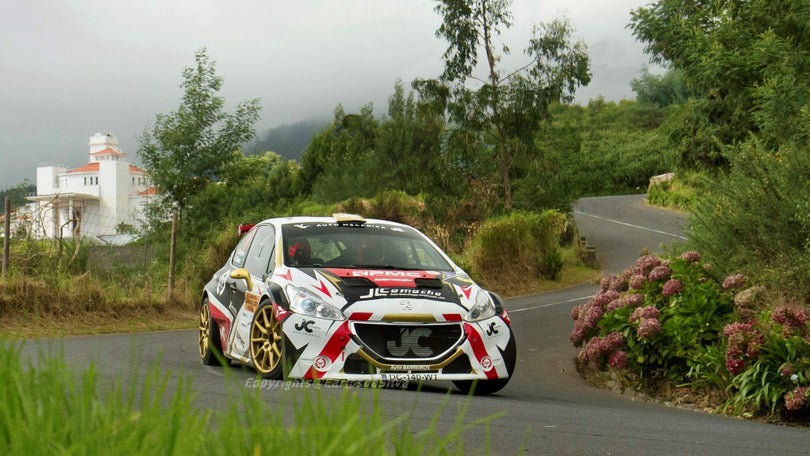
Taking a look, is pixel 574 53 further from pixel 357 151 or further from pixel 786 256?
pixel 357 151

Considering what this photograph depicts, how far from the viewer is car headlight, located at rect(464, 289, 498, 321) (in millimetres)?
10002

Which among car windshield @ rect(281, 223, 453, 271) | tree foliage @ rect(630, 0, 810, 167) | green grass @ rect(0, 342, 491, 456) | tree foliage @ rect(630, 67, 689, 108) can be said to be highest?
tree foliage @ rect(630, 67, 689, 108)

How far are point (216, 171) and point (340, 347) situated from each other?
30878 millimetres

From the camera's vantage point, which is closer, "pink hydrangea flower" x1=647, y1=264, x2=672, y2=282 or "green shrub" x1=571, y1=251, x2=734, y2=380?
"green shrub" x1=571, y1=251, x2=734, y2=380

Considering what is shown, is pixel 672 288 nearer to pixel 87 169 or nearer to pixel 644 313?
pixel 644 313

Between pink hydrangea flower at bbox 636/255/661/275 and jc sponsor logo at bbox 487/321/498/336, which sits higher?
pink hydrangea flower at bbox 636/255/661/275

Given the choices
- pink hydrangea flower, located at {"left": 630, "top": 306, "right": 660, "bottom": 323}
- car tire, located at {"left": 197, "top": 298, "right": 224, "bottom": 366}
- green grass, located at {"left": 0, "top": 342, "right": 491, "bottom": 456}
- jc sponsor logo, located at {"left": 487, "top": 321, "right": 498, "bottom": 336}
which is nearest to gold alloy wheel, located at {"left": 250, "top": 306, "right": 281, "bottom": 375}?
car tire, located at {"left": 197, "top": 298, "right": 224, "bottom": 366}

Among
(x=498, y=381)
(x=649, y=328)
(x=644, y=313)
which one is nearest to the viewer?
(x=498, y=381)

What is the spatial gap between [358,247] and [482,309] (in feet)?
5.38

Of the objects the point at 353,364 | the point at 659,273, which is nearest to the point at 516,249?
the point at 659,273

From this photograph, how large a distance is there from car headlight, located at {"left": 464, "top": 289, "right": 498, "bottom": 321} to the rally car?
12 mm

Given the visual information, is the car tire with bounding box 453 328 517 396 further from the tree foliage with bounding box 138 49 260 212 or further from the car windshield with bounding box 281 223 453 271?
the tree foliage with bounding box 138 49 260 212

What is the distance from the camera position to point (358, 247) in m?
11.2

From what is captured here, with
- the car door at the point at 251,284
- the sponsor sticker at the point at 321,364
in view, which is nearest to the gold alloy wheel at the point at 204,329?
the car door at the point at 251,284
